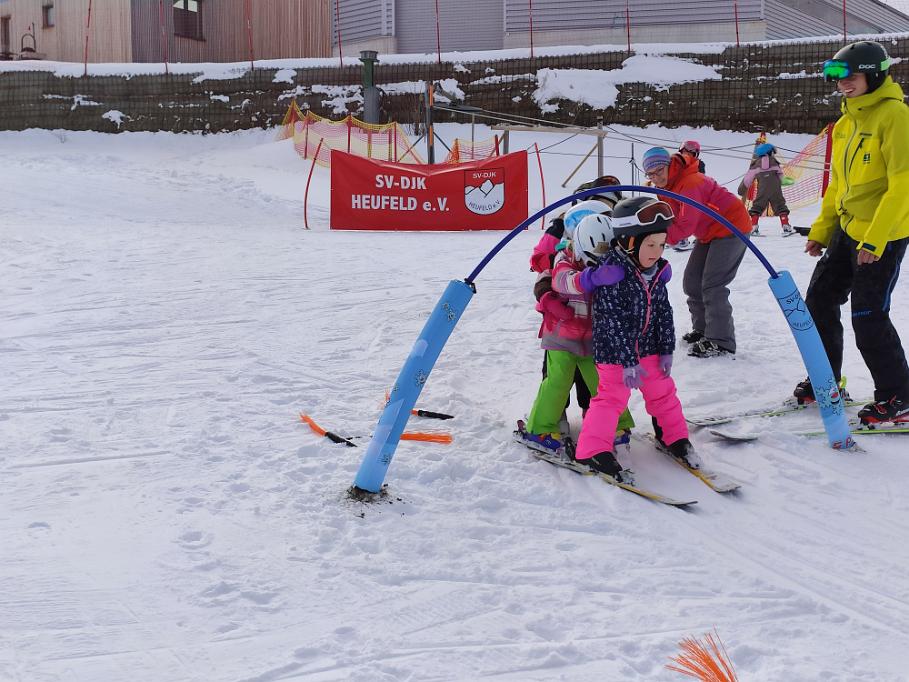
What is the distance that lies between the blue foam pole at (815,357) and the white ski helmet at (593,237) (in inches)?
29.5

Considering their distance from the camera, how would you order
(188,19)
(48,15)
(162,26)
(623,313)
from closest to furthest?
1. (623,313)
2. (162,26)
3. (48,15)
4. (188,19)

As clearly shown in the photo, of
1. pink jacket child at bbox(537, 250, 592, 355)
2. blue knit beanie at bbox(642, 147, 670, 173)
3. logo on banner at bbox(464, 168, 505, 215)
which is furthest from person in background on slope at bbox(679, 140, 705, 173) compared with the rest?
logo on banner at bbox(464, 168, 505, 215)

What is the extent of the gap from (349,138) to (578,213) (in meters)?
12.2

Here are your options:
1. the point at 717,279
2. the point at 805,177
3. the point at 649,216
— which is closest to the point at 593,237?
the point at 649,216

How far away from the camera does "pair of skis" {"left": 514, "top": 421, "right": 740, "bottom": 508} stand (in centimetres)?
332

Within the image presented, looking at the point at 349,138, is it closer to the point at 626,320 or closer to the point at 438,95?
the point at 438,95

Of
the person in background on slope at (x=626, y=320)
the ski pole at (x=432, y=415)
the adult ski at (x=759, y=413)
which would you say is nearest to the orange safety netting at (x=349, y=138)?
the ski pole at (x=432, y=415)

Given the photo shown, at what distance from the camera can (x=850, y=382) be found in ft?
15.8

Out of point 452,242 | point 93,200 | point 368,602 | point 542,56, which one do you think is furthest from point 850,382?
point 542,56

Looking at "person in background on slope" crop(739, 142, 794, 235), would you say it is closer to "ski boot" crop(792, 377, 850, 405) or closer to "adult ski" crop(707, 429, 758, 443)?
"ski boot" crop(792, 377, 850, 405)

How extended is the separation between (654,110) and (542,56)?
270cm

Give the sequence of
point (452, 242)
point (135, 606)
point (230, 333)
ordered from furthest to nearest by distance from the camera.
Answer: point (452, 242), point (230, 333), point (135, 606)

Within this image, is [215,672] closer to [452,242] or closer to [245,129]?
[452,242]

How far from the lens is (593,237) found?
345cm
